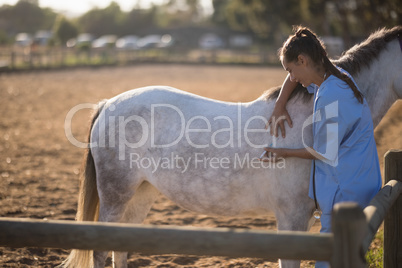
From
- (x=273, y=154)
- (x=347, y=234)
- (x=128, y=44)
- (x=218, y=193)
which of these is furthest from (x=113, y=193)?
(x=128, y=44)

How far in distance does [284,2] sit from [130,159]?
4561 centimetres

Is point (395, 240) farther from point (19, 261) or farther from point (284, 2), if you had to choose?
point (284, 2)

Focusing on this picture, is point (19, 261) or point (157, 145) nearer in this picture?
point (157, 145)

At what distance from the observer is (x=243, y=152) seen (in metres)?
3.02

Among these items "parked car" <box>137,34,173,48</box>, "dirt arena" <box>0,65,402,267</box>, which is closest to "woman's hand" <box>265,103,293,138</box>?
"dirt arena" <box>0,65,402,267</box>

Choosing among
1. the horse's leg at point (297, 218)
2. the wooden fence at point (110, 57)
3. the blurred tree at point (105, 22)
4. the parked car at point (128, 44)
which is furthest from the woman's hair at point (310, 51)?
the blurred tree at point (105, 22)

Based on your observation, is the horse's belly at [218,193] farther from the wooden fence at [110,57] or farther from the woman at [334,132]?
the wooden fence at [110,57]

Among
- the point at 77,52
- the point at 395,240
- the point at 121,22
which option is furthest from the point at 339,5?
the point at 121,22

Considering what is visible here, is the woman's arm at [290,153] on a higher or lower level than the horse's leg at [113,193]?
higher

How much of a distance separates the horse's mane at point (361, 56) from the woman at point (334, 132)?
387 millimetres

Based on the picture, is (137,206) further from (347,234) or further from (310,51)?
(347,234)

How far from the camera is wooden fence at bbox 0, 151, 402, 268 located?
1761mm

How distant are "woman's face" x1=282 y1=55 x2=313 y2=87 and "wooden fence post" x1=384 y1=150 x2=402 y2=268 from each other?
2.94 ft

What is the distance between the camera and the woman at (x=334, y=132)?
2498mm
